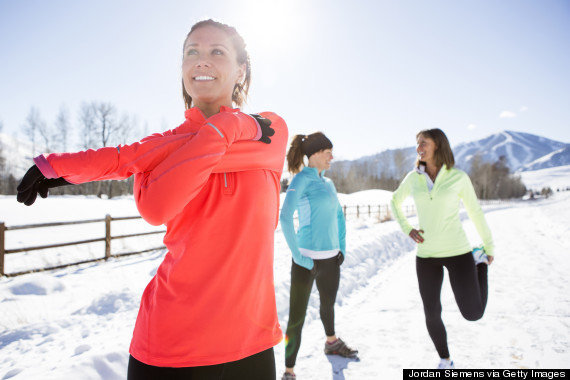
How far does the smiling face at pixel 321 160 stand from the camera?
10.5 feet

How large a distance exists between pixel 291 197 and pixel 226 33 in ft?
5.94

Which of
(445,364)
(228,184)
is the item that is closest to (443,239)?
(445,364)

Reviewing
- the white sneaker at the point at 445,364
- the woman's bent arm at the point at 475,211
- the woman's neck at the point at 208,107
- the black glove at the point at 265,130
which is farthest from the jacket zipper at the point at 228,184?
the white sneaker at the point at 445,364

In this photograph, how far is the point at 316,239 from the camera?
9.80 feet

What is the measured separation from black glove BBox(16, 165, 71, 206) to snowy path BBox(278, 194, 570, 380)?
105 inches

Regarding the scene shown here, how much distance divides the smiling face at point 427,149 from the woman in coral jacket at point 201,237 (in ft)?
8.36

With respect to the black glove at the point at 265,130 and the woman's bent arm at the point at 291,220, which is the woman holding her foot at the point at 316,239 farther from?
the black glove at the point at 265,130

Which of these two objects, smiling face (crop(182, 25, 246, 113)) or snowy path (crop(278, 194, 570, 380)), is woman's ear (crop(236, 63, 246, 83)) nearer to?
smiling face (crop(182, 25, 246, 113))

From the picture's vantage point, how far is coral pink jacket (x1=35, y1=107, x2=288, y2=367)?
0.90m

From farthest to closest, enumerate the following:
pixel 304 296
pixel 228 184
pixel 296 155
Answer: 1. pixel 296 155
2. pixel 304 296
3. pixel 228 184

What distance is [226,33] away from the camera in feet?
3.99

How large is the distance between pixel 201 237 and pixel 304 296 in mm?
2113

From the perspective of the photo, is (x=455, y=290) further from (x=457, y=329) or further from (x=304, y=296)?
(x=304, y=296)

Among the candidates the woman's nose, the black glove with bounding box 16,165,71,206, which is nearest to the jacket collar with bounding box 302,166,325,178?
the woman's nose
